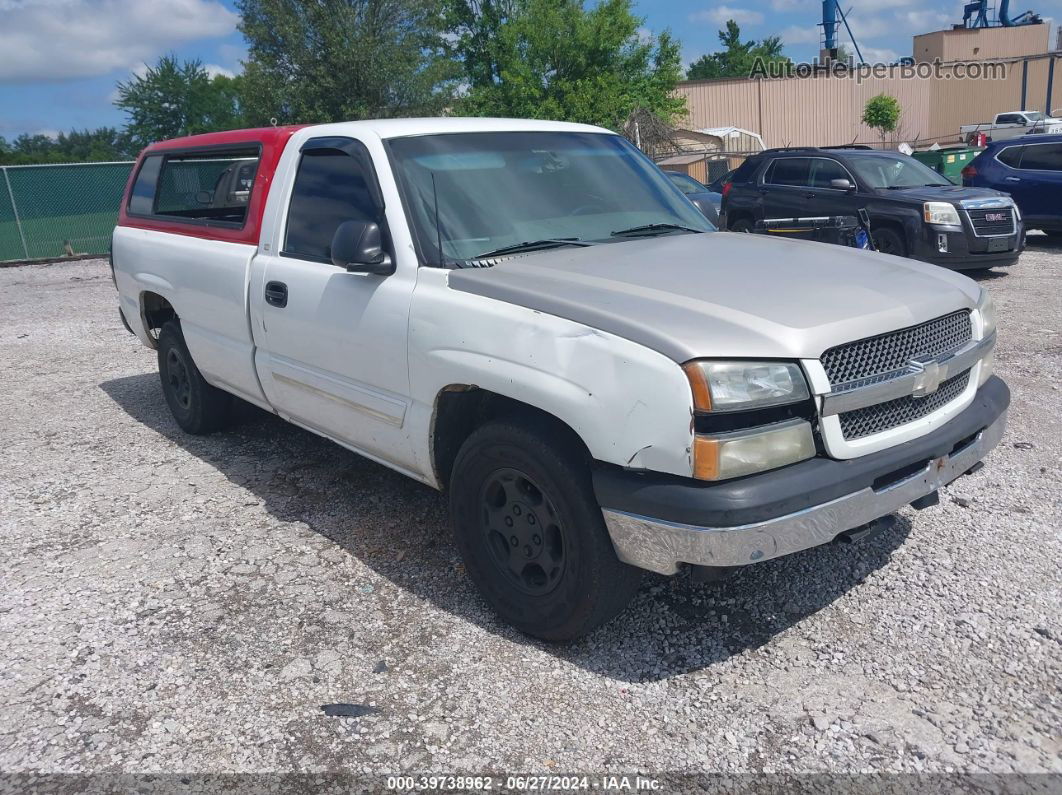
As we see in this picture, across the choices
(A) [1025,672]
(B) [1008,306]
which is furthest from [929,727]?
(B) [1008,306]

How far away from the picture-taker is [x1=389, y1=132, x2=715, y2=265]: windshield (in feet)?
12.1

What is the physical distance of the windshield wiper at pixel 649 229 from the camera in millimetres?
4047

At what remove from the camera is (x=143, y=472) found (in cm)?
541

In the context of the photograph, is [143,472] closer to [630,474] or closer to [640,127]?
[630,474]

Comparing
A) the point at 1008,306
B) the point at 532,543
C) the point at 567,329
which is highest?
the point at 567,329

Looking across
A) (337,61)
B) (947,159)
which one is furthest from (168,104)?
(947,159)

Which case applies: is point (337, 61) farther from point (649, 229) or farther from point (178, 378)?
point (649, 229)

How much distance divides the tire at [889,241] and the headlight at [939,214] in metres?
0.39

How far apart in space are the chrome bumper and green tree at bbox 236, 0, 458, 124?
29192 mm

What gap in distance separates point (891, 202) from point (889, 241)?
1.60 ft

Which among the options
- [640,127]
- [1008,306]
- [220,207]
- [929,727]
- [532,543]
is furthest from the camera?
[640,127]

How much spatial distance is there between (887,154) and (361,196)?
1054 cm

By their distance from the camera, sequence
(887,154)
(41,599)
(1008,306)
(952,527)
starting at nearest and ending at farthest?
(41,599) → (952,527) → (1008,306) → (887,154)

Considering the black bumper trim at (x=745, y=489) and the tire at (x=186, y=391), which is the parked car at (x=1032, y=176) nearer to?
the tire at (x=186, y=391)
